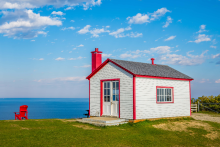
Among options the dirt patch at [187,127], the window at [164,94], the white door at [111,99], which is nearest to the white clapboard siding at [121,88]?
the white door at [111,99]

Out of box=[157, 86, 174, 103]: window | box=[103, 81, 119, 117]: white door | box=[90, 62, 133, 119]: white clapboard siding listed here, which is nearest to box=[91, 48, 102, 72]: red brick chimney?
box=[90, 62, 133, 119]: white clapboard siding

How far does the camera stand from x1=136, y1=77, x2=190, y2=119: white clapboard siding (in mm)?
15672

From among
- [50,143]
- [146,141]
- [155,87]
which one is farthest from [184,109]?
[50,143]

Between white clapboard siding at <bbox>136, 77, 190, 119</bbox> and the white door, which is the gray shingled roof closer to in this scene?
white clapboard siding at <bbox>136, 77, 190, 119</bbox>

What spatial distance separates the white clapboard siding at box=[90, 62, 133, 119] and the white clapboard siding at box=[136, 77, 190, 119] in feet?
1.83

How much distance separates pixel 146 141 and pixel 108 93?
20.8 ft

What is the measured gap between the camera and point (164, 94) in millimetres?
17672

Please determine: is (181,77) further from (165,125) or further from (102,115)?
(102,115)

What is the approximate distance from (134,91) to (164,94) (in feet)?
12.0

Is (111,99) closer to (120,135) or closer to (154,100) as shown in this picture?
(154,100)

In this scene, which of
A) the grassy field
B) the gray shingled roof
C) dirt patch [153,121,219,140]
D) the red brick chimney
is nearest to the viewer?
the grassy field

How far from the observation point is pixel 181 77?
62.5 ft

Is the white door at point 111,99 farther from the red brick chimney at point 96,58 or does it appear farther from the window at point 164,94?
the window at point 164,94

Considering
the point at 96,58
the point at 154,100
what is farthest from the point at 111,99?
the point at 96,58
